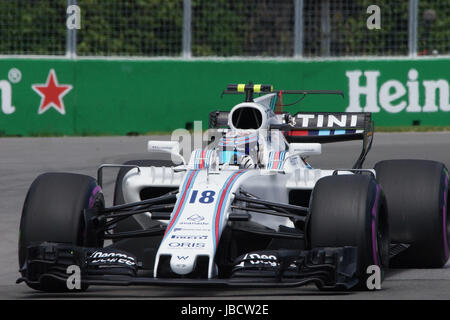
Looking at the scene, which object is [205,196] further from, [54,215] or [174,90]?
[174,90]

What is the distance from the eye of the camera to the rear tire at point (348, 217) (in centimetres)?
748

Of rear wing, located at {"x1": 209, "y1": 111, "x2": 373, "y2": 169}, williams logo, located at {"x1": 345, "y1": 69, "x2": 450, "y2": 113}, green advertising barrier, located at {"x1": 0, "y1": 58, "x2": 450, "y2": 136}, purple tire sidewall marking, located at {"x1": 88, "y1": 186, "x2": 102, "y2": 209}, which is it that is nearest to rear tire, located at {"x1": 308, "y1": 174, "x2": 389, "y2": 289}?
purple tire sidewall marking, located at {"x1": 88, "y1": 186, "x2": 102, "y2": 209}

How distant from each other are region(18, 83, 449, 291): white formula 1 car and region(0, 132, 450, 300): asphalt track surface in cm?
17

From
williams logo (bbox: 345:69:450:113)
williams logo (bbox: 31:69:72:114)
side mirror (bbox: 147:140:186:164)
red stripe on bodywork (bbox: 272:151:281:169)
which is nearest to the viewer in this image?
red stripe on bodywork (bbox: 272:151:281:169)

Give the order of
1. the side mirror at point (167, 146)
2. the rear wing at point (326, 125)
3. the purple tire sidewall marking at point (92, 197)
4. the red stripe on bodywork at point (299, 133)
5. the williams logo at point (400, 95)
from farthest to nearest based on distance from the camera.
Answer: the williams logo at point (400, 95) → the red stripe on bodywork at point (299, 133) → the rear wing at point (326, 125) → the side mirror at point (167, 146) → the purple tire sidewall marking at point (92, 197)

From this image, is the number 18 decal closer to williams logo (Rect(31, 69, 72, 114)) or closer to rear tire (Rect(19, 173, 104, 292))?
rear tire (Rect(19, 173, 104, 292))

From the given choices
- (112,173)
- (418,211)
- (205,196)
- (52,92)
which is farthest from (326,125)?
(52,92)

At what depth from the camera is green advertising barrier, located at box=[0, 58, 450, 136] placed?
18.5m

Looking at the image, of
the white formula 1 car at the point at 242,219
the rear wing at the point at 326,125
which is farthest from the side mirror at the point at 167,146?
the rear wing at the point at 326,125

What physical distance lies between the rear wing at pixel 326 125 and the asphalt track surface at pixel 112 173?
67.8 inches

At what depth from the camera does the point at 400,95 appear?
18703mm

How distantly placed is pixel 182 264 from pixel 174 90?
11.7 m

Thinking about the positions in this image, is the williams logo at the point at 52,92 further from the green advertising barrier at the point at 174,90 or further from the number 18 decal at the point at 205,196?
the number 18 decal at the point at 205,196

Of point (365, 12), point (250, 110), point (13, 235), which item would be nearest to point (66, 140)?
point (365, 12)
